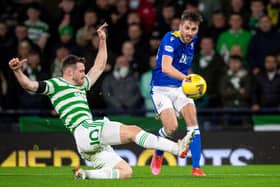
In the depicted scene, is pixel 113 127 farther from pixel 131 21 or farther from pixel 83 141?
pixel 131 21

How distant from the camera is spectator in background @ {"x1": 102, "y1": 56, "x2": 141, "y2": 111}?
18812mm

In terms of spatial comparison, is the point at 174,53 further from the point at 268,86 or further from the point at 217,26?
the point at 217,26

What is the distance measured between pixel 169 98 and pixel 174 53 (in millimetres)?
771

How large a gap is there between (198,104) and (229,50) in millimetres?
1328

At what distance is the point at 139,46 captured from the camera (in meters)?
19.8

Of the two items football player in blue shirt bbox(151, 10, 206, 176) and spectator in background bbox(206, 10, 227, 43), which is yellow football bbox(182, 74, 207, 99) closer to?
football player in blue shirt bbox(151, 10, 206, 176)

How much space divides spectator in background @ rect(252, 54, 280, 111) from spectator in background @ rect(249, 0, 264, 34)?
1.43 meters

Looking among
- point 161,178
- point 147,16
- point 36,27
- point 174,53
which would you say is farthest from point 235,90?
point 161,178

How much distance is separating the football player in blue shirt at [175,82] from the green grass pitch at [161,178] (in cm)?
55

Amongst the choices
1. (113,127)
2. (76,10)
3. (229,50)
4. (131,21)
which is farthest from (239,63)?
(113,127)

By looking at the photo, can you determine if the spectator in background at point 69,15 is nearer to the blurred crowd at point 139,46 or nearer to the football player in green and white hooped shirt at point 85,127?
the blurred crowd at point 139,46

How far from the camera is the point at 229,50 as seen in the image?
762 inches

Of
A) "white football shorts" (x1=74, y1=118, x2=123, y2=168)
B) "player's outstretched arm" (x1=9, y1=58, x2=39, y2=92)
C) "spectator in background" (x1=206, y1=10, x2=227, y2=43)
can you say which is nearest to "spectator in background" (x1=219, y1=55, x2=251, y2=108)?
"spectator in background" (x1=206, y1=10, x2=227, y2=43)

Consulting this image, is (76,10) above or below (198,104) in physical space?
above
